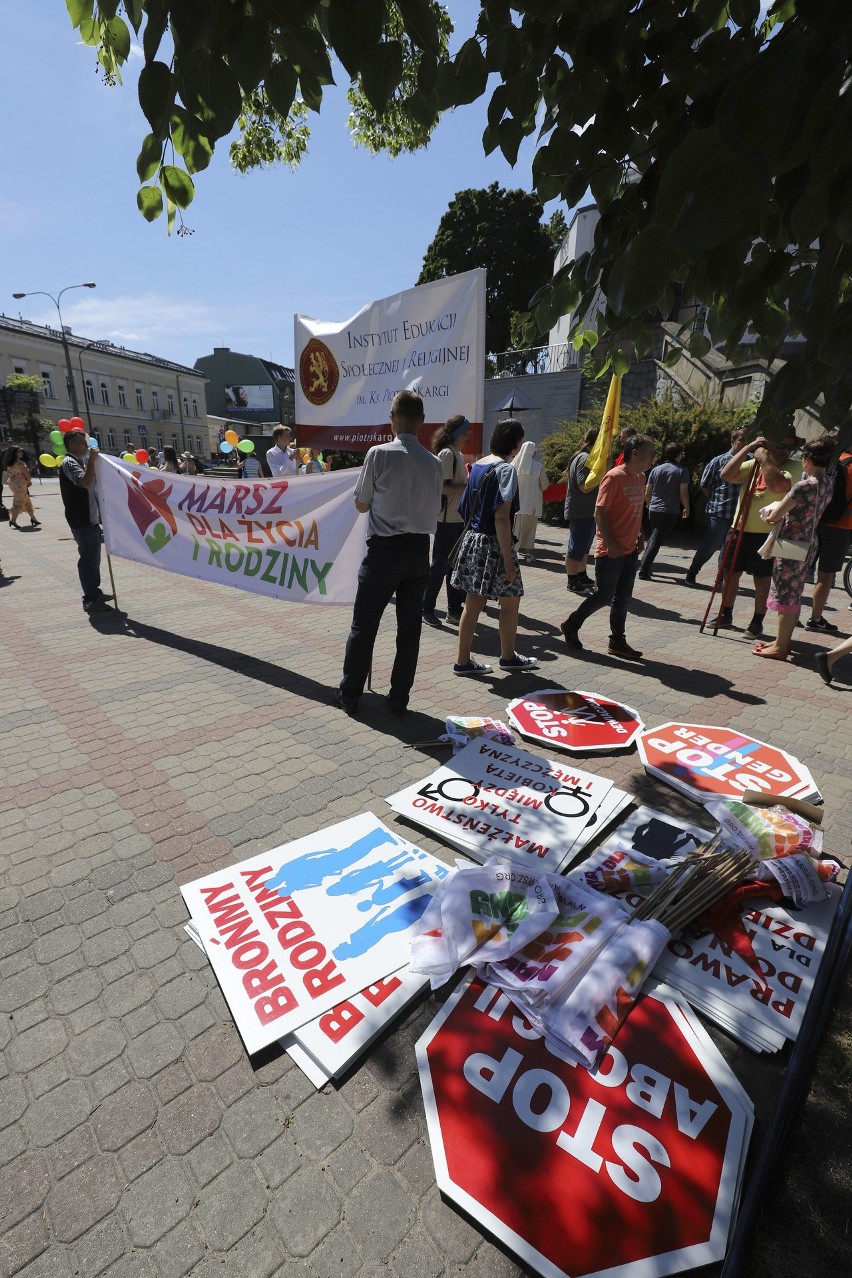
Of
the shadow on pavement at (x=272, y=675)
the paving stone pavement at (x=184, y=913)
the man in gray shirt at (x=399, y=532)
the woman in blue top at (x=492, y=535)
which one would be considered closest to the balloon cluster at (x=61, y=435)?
the shadow on pavement at (x=272, y=675)

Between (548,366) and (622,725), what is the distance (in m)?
18.6

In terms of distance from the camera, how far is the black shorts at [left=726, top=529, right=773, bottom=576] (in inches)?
255

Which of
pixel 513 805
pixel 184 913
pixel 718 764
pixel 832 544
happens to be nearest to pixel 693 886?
pixel 513 805

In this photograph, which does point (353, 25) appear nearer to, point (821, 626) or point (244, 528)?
point (244, 528)

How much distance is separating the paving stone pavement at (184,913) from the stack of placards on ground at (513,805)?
19cm

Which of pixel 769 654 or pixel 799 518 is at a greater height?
pixel 799 518

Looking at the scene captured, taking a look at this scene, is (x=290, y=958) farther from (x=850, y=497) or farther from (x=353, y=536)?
(x=850, y=497)

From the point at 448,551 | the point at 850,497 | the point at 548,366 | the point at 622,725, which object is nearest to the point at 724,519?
the point at 850,497

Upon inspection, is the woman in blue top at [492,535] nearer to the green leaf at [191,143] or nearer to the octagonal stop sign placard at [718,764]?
the octagonal stop sign placard at [718,764]

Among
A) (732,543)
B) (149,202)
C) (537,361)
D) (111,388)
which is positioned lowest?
(732,543)

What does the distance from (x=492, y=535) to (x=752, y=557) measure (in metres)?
3.38

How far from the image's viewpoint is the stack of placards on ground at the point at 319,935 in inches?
→ 79.7

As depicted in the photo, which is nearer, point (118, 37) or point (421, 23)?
point (421, 23)

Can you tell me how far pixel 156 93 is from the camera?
1.35m
